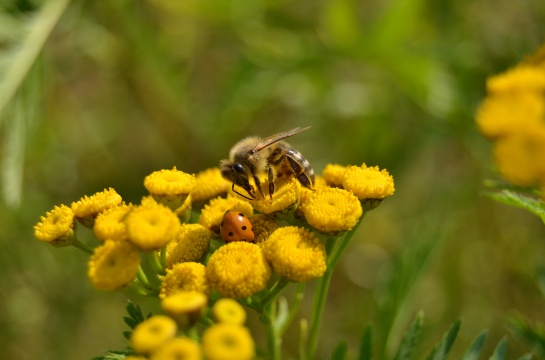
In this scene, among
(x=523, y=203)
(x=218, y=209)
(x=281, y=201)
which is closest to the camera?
(x=523, y=203)

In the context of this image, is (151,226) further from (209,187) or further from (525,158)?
(525,158)

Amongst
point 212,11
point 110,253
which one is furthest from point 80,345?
point 110,253

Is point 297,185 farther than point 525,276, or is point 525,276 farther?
point 525,276

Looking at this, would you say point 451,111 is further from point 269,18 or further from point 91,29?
point 91,29

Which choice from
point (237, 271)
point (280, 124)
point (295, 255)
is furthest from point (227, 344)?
point (280, 124)

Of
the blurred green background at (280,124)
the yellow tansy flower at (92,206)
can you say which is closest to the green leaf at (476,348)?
the yellow tansy flower at (92,206)

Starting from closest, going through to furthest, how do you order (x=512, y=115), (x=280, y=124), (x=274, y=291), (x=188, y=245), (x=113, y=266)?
(x=512, y=115), (x=113, y=266), (x=274, y=291), (x=188, y=245), (x=280, y=124)
